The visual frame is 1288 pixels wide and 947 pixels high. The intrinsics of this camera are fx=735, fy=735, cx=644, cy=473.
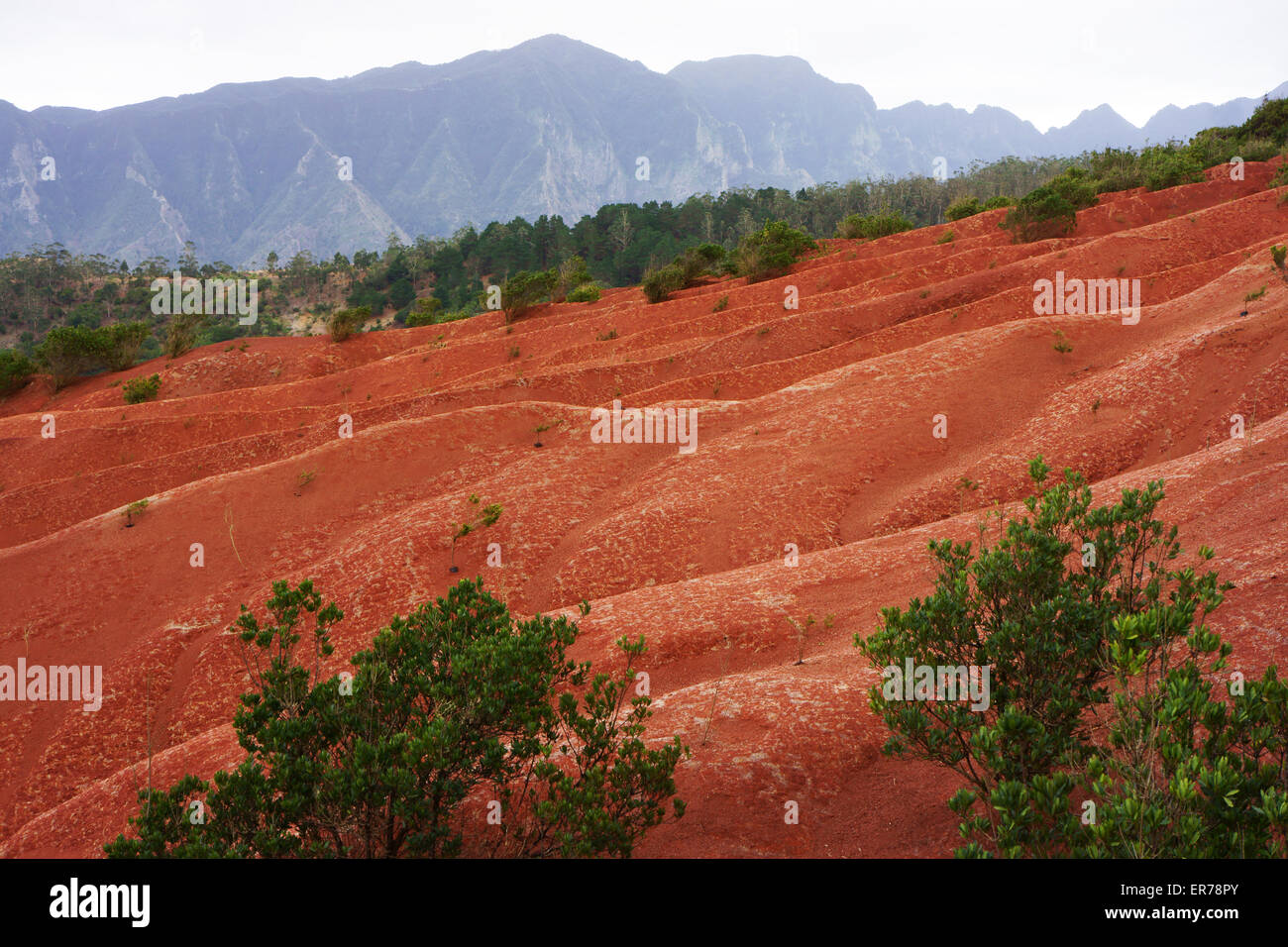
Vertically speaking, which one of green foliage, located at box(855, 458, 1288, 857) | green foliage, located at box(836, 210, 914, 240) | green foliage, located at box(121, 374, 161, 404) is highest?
green foliage, located at box(836, 210, 914, 240)

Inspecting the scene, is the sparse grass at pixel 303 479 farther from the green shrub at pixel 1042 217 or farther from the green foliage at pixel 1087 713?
the green shrub at pixel 1042 217

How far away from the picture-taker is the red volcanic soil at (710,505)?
7.16m

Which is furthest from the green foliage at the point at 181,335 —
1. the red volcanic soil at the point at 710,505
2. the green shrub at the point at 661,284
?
the green shrub at the point at 661,284

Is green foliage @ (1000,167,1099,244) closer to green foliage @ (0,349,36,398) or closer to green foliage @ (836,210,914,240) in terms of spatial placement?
A: green foliage @ (836,210,914,240)

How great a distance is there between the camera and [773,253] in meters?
34.8

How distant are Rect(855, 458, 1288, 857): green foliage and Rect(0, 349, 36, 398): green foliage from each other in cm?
4138

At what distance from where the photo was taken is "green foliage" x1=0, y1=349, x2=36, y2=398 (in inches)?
1300

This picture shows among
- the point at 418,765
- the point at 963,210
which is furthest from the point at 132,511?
the point at 963,210

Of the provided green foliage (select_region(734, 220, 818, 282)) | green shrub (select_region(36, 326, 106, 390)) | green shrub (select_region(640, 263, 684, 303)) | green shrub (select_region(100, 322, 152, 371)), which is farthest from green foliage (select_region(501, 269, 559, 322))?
green shrub (select_region(36, 326, 106, 390))
